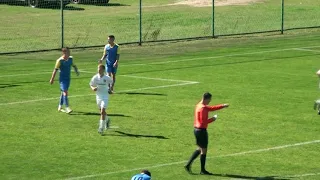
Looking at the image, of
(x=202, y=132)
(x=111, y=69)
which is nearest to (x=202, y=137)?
(x=202, y=132)

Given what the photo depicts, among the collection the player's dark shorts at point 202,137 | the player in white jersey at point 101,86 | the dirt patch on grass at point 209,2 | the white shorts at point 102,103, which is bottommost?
the player's dark shorts at point 202,137

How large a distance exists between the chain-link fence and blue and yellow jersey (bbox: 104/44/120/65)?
37.1ft

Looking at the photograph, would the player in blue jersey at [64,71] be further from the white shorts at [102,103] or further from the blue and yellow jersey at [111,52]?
the blue and yellow jersey at [111,52]

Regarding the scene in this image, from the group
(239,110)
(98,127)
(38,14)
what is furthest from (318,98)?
(38,14)

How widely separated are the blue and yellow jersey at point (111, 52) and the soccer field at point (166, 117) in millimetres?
1179

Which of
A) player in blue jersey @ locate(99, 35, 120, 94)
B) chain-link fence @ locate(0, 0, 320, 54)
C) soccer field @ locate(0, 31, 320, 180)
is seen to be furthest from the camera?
chain-link fence @ locate(0, 0, 320, 54)

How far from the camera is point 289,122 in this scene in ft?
94.5

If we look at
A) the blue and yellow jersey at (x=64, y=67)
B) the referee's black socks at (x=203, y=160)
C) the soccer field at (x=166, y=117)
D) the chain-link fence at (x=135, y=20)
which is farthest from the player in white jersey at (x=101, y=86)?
the chain-link fence at (x=135, y=20)

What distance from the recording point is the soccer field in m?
23.5

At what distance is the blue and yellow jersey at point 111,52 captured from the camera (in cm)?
3372

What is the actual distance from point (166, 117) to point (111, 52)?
16.3 ft

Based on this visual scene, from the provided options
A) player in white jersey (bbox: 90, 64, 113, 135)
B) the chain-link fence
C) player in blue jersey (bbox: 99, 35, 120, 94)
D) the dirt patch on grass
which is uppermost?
the dirt patch on grass

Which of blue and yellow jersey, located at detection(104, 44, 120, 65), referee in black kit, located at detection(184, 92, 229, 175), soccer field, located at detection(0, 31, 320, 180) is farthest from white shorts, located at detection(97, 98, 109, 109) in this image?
blue and yellow jersey, located at detection(104, 44, 120, 65)

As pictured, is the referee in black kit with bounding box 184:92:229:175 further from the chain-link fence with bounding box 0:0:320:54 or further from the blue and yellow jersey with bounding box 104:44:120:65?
the chain-link fence with bounding box 0:0:320:54
